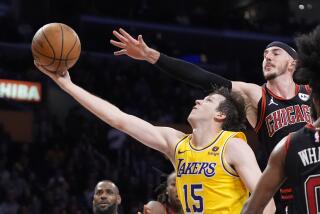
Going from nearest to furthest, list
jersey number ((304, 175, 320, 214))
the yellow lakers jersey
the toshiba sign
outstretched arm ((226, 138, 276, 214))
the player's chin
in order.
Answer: jersey number ((304, 175, 320, 214)) < outstretched arm ((226, 138, 276, 214)) < the yellow lakers jersey < the player's chin < the toshiba sign

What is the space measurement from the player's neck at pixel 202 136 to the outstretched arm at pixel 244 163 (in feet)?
0.70

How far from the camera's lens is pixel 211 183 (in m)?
3.81

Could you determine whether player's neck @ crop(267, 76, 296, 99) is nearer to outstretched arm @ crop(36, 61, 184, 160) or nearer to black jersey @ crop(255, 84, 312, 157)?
black jersey @ crop(255, 84, 312, 157)

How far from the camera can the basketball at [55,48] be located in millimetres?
4422

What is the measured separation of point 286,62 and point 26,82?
10372 millimetres

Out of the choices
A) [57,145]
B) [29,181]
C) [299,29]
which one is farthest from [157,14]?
[29,181]

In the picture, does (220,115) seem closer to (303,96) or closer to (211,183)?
(211,183)

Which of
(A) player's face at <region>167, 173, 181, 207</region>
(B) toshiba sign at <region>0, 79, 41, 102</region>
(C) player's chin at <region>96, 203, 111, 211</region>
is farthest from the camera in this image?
(B) toshiba sign at <region>0, 79, 41, 102</region>

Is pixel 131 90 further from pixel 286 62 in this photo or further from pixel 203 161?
pixel 203 161

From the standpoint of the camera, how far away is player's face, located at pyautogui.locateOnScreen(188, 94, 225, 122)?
Answer: 4.12 meters

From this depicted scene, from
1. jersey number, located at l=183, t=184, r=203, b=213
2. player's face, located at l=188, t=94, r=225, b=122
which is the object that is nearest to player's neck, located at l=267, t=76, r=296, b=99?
player's face, located at l=188, t=94, r=225, b=122

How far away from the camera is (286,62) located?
506 cm

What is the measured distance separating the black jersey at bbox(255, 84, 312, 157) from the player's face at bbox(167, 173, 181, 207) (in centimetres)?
78

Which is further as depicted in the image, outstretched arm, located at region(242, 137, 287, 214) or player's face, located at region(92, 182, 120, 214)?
player's face, located at region(92, 182, 120, 214)
